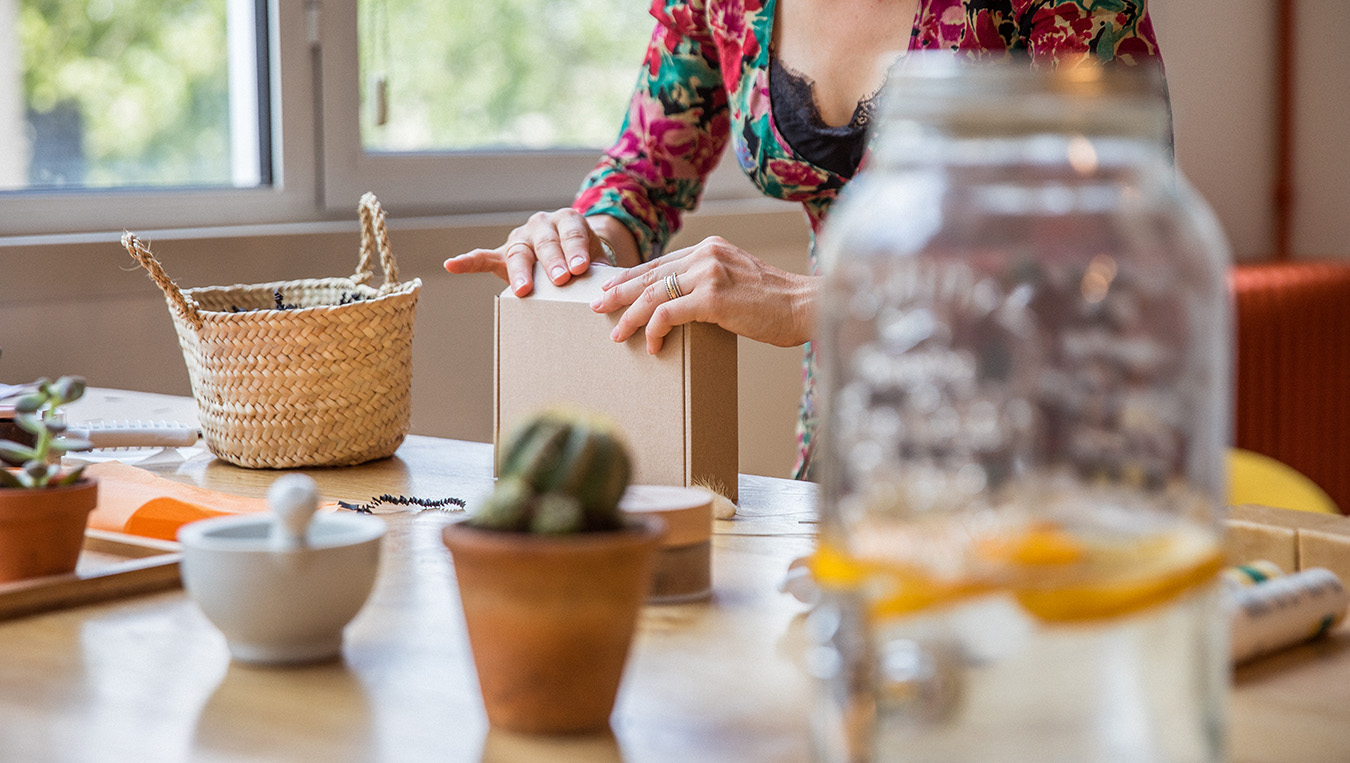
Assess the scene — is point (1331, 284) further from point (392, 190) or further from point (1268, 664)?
point (1268, 664)

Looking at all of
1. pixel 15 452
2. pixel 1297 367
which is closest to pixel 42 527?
pixel 15 452

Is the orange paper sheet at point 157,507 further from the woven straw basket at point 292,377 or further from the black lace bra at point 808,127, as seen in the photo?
the black lace bra at point 808,127

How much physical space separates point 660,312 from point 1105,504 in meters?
0.65

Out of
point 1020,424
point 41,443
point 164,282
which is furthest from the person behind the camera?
point 164,282

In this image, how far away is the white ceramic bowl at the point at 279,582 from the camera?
2.19 feet

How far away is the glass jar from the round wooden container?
0.30 metres

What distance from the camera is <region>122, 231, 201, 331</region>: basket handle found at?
1255 mm

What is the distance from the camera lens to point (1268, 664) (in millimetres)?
699

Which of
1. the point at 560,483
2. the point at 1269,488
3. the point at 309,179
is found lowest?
the point at 1269,488

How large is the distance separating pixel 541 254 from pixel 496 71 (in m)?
1.50

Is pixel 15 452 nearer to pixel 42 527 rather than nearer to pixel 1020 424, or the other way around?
pixel 42 527

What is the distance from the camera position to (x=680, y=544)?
0.81 meters

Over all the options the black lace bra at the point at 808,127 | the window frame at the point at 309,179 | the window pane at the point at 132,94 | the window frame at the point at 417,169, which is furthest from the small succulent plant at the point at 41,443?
the window frame at the point at 417,169

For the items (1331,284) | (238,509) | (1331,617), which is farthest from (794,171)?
(1331,284)
